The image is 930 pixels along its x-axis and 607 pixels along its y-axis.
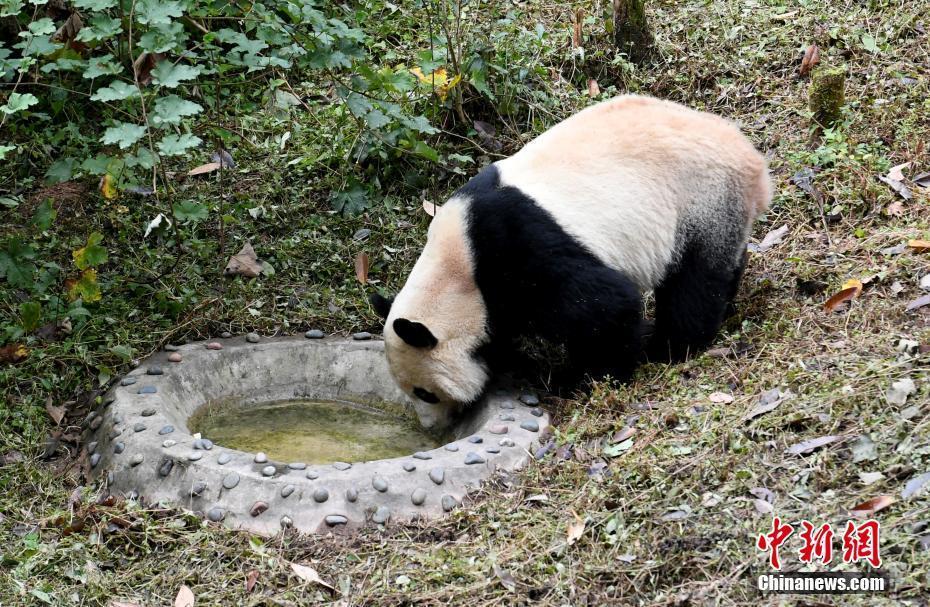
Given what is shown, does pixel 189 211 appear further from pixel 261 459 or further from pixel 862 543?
Result: pixel 862 543

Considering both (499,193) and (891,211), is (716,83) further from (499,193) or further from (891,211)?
(499,193)

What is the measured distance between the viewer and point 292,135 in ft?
27.2

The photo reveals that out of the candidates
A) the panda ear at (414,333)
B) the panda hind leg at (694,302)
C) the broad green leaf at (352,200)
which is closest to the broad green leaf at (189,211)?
the broad green leaf at (352,200)

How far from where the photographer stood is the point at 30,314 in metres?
6.04

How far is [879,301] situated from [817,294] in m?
0.53

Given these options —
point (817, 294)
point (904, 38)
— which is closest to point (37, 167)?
point (817, 294)

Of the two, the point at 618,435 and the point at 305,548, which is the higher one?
the point at 618,435

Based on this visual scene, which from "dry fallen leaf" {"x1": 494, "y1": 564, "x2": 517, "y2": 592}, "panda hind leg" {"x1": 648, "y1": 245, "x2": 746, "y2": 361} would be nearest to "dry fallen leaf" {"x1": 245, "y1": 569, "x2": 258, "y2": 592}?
"dry fallen leaf" {"x1": 494, "y1": 564, "x2": 517, "y2": 592}

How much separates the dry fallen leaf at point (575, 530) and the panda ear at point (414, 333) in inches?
60.6

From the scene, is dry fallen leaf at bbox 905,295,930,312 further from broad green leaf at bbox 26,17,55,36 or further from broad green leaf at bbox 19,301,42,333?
broad green leaf at bbox 19,301,42,333

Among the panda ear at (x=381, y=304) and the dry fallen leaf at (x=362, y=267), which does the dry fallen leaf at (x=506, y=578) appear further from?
the dry fallen leaf at (x=362, y=267)

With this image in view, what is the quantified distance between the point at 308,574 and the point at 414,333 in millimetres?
1626

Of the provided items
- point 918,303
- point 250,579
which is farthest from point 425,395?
point 918,303

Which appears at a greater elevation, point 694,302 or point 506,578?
point 694,302
